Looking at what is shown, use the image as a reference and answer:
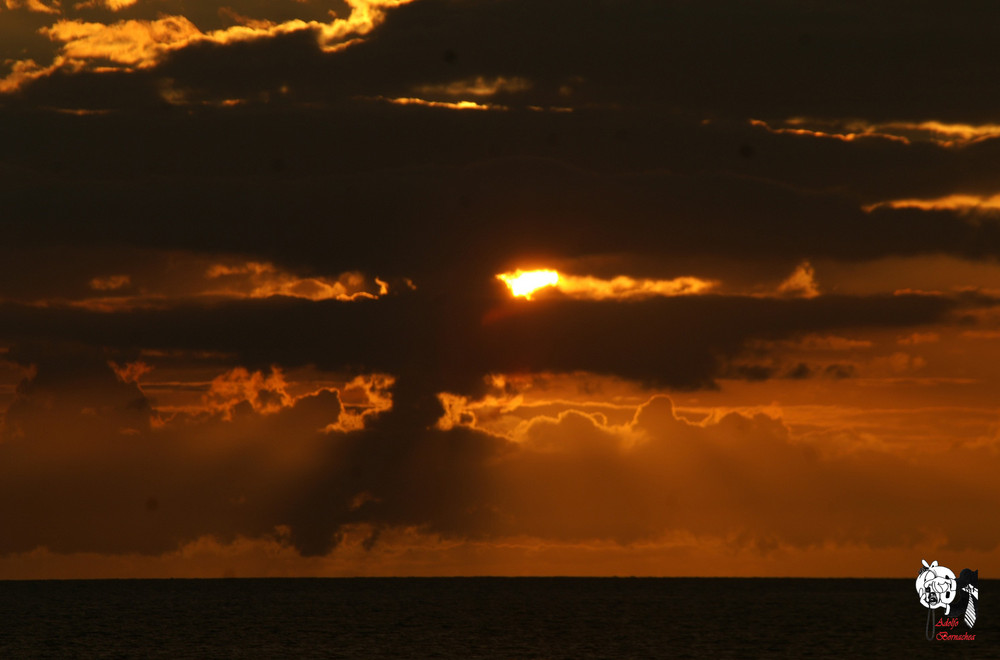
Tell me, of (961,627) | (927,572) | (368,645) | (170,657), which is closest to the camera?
(927,572)

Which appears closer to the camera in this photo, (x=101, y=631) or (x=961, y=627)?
(x=101, y=631)

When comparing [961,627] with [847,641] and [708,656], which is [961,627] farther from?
[708,656]

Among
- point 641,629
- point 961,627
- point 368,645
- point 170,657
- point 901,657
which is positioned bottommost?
point 170,657

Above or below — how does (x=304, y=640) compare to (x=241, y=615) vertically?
below

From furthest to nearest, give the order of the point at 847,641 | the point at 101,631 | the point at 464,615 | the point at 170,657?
1. the point at 464,615
2. the point at 101,631
3. the point at 847,641
4. the point at 170,657

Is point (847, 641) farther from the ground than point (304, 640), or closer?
farther from the ground

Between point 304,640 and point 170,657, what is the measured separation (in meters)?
22.7

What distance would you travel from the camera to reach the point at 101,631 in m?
156

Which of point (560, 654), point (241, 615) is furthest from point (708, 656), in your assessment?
point (241, 615)

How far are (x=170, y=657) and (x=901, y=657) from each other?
7475 cm

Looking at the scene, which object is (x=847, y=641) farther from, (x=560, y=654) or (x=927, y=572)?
(x=927, y=572)

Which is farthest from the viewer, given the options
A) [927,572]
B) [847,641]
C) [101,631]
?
[101,631]

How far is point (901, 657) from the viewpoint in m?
122

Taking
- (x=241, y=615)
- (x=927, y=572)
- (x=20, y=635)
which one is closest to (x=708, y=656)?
(x=927, y=572)
